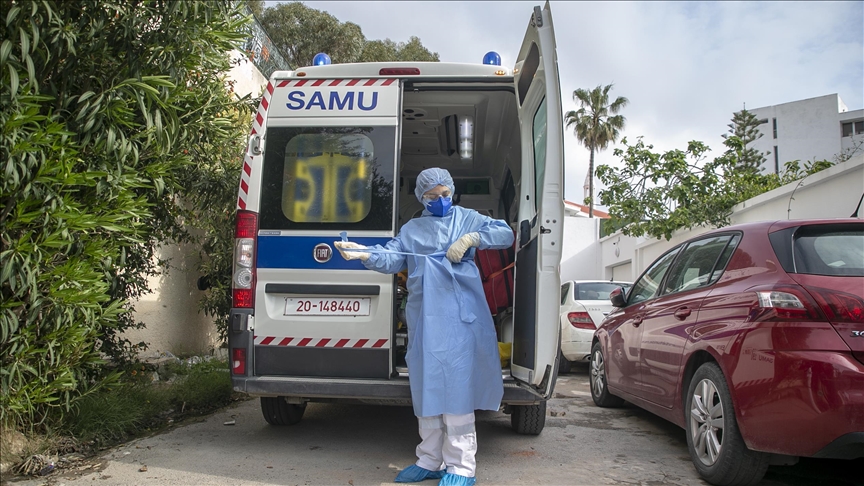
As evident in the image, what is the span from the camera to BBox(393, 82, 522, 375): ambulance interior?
16.2 feet

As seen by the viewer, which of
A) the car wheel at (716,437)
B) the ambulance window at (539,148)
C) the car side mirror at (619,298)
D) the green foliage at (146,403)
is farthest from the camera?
the car side mirror at (619,298)

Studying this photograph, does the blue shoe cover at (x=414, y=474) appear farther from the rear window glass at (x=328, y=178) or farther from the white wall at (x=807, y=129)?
the white wall at (x=807, y=129)

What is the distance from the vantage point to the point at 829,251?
357 cm

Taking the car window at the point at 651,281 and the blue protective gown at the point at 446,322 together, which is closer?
the blue protective gown at the point at 446,322

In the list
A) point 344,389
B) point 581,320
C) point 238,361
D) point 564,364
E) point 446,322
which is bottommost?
point 564,364

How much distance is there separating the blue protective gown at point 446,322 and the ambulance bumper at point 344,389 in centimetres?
20

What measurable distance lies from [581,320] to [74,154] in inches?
267

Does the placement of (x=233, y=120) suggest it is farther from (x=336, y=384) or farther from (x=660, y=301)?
(x=660, y=301)

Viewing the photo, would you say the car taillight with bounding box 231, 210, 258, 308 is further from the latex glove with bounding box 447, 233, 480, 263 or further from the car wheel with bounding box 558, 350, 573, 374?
the car wheel with bounding box 558, 350, 573, 374

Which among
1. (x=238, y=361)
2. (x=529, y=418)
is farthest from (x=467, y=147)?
(x=238, y=361)

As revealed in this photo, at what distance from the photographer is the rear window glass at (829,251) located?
11.4ft

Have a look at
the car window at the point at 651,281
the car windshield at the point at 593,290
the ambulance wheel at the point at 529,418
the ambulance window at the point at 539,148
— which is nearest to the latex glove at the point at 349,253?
the ambulance window at the point at 539,148

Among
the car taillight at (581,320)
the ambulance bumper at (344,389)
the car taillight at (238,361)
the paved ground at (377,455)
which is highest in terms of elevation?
the car taillight at (581,320)

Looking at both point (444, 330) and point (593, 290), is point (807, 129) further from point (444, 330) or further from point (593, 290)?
Answer: point (444, 330)
